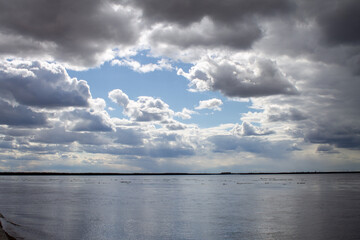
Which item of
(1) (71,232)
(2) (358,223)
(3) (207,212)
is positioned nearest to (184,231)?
(1) (71,232)

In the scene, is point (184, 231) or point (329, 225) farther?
point (329, 225)

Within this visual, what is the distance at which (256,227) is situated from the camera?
113 feet

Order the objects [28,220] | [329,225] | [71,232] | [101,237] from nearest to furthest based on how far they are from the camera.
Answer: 1. [101,237]
2. [71,232]
3. [329,225]
4. [28,220]

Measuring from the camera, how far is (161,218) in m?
41.0

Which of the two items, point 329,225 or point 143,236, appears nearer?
point 143,236

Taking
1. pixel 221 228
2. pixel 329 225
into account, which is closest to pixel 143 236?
pixel 221 228

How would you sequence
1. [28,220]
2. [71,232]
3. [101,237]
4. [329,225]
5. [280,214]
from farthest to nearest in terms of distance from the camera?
[280,214]
[28,220]
[329,225]
[71,232]
[101,237]

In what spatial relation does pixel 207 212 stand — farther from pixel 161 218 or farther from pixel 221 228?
pixel 221 228

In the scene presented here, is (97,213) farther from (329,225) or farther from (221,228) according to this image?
(329,225)

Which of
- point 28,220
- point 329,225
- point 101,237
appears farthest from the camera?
point 28,220

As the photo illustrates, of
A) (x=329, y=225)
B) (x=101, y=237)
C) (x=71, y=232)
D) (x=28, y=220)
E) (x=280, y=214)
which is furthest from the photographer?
(x=280, y=214)

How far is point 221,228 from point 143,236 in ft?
27.9

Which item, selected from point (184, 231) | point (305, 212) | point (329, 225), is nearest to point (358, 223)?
point (329, 225)

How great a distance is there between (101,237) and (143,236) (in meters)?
3.84
